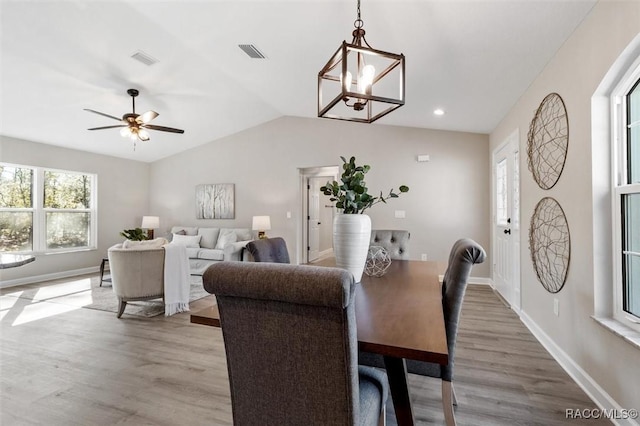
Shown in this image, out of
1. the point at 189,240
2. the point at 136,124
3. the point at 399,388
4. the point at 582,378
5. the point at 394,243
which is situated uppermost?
the point at 136,124

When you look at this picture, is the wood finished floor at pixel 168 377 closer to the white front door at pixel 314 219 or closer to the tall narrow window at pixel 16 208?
the tall narrow window at pixel 16 208

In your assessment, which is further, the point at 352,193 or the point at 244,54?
the point at 244,54

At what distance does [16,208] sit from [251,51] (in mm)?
4771

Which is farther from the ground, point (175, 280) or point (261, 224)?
point (261, 224)

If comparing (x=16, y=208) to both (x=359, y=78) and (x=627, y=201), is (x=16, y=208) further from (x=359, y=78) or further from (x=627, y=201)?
(x=627, y=201)

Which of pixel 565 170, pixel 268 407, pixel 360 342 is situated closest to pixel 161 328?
pixel 268 407

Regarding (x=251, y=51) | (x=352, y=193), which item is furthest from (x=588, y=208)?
(x=251, y=51)

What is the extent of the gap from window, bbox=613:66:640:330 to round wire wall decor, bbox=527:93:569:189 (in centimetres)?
42

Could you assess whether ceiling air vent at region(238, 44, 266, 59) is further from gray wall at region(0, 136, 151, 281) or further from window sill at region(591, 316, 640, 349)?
gray wall at region(0, 136, 151, 281)

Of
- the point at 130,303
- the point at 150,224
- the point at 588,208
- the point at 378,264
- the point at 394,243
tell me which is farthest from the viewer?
the point at 150,224

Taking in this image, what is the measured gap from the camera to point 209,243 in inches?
233

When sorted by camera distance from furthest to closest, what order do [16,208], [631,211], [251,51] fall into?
[16,208], [251,51], [631,211]

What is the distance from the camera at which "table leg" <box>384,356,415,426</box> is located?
1.12 meters

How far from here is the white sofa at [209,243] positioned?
521 centimetres
